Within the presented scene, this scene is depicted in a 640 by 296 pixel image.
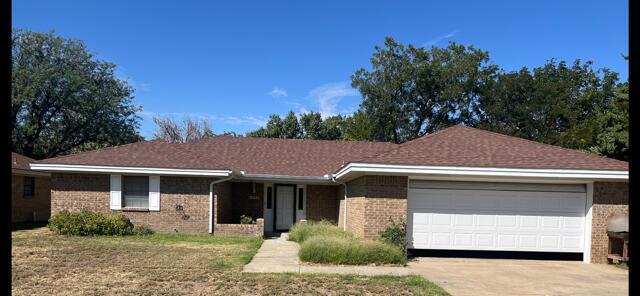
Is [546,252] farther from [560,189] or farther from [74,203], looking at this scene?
[74,203]

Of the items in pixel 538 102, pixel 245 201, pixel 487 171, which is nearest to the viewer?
pixel 487 171

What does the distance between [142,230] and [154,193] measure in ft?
4.73

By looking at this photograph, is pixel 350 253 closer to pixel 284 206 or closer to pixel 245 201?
pixel 284 206

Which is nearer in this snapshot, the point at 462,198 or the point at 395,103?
the point at 462,198

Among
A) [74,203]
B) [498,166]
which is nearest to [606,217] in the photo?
[498,166]

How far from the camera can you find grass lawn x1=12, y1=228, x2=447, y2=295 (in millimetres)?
8023

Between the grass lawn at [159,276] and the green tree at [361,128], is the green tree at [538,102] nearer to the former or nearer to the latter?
the green tree at [361,128]

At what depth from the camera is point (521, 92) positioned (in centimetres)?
3788

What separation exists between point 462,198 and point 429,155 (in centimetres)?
160

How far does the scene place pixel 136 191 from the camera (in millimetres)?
17234

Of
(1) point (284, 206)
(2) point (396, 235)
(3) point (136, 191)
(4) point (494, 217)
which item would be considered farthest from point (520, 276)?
(3) point (136, 191)

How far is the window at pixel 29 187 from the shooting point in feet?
69.6

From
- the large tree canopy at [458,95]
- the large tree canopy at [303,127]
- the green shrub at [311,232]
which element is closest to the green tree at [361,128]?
the large tree canopy at [458,95]

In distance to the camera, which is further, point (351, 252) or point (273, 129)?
point (273, 129)
